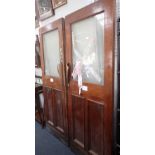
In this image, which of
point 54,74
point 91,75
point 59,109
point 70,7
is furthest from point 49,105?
point 70,7

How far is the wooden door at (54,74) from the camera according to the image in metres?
2.11

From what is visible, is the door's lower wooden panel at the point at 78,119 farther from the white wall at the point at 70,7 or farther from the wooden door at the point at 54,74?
the white wall at the point at 70,7

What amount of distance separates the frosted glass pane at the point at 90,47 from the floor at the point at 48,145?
42.7 inches

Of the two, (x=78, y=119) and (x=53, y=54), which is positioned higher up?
(x=53, y=54)

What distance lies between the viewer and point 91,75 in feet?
5.63

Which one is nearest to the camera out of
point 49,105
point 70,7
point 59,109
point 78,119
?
point 78,119

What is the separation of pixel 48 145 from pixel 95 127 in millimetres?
1031

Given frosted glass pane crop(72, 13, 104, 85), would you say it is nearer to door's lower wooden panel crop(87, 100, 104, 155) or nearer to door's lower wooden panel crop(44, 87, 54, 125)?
door's lower wooden panel crop(87, 100, 104, 155)

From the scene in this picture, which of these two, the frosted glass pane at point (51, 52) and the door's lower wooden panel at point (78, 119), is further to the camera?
the frosted glass pane at point (51, 52)

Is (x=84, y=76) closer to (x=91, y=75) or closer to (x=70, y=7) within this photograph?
(x=91, y=75)

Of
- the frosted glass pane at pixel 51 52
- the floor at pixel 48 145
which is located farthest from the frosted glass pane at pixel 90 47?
the floor at pixel 48 145
